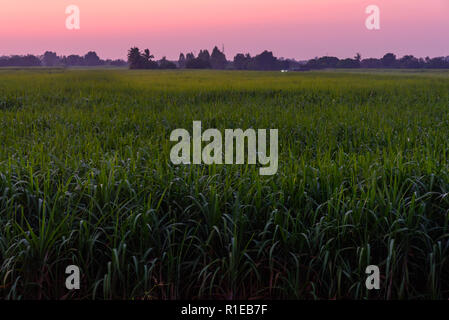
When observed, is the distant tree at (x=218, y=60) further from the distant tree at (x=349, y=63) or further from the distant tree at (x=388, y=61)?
the distant tree at (x=388, y=61)

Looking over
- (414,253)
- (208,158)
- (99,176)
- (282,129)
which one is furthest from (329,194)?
(282,129)

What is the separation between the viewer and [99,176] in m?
3.45

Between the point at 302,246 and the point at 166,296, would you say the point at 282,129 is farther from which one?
the point at 166,296

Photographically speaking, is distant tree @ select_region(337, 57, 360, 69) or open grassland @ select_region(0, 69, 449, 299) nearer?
open grassland @ select_region(0, 69, 449, 299)

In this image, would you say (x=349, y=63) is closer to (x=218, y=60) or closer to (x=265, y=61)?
(x=265, y=61)

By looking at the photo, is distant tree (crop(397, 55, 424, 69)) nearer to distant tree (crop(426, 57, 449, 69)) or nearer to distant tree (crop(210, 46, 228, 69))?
Result: distant tree (crop(426, 57, 449, 69))
